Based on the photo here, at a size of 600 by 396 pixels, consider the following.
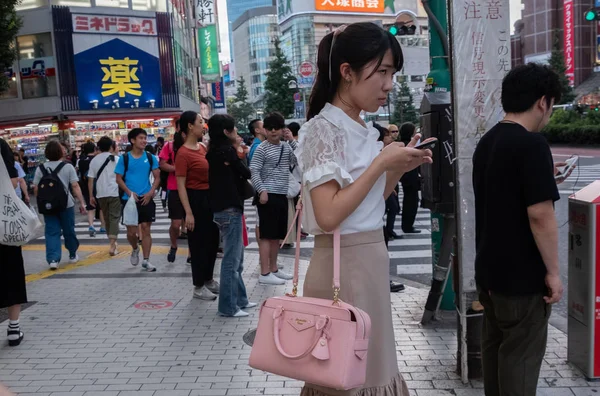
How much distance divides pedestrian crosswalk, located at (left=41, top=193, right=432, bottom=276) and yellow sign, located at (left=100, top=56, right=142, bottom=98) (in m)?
13.0

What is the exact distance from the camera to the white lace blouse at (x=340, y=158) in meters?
1.96

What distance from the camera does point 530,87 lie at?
2676 mm

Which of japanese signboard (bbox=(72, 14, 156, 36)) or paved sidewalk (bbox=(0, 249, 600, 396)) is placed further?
japanese signboard (bbox=(72, 14, 156, 36))

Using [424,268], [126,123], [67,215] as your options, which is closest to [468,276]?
[424,268]

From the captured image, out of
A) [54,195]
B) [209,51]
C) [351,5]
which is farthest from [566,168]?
[351,5]

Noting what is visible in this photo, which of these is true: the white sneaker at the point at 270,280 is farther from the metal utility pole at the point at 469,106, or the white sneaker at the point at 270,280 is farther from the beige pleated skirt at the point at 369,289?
the beige pleated skirt at the point at 369,289

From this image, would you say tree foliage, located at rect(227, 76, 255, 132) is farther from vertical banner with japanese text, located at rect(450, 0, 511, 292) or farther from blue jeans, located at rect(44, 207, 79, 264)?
vertical banner with japanese text, located at rect(450, 0, 511, 292)

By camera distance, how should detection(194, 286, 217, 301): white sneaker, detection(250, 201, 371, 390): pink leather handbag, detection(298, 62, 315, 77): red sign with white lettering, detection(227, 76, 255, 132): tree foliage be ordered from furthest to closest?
detection(227, 76, 255, 132): tree foliage < detection(298, 62, 315, 77): red sign with white lettering < detection(194, 286, 217, 301): white sneaker < detection(250, 201, 371, 390): pink leather handbag

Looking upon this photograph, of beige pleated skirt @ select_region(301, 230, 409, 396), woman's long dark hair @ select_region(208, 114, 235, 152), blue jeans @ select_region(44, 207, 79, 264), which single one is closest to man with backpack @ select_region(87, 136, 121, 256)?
blue jeans @ select_region(44, 207, 79, 264)

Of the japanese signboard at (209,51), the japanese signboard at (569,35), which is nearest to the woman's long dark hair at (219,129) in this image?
the japanese signboard at (209,51)

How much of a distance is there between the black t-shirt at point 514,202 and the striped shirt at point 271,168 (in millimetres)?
4201

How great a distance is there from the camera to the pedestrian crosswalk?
7.94m

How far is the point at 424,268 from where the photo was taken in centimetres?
779

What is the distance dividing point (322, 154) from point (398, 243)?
25.6 ft
